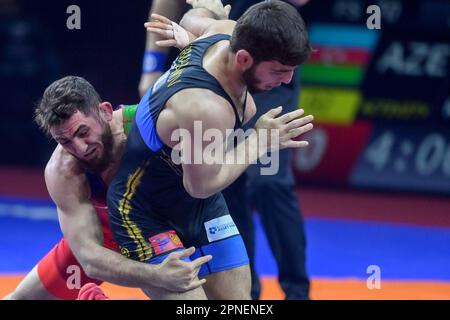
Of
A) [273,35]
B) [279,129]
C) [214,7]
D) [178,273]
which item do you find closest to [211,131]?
[279,129]

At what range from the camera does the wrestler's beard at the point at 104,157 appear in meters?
3.56

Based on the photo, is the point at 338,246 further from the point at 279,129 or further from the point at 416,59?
the point at 279,129

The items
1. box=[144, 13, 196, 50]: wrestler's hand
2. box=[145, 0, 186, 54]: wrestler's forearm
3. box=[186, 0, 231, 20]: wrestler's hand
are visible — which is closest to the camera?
box=[144, 13, 196, 50]: wrestler's hand

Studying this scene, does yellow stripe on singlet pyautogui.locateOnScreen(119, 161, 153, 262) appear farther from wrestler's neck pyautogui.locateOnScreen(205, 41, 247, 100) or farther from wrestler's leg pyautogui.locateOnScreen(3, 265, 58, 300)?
wrestler's leg pyautogui.locateOnScreen(3, 265, 58, 300)

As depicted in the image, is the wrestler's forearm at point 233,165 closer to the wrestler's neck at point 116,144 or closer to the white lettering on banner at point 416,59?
the wrestler's neck at point 116,144

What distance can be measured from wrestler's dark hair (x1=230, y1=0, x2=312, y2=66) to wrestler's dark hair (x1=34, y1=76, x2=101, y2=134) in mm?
618

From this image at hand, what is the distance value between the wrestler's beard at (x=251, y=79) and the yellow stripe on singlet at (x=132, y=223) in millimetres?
541

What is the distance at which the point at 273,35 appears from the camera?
3230mm

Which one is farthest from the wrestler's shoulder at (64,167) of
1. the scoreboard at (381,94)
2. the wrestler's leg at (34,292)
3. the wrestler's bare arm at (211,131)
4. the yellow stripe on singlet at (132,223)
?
the scoreboard at (381,94)

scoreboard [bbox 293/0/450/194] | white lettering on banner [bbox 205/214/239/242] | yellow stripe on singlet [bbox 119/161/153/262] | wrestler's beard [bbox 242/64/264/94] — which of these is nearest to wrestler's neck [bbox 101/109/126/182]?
yellow stripe on singlet [bbox 119/161/153/262]

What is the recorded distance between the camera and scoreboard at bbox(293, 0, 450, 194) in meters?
7.32

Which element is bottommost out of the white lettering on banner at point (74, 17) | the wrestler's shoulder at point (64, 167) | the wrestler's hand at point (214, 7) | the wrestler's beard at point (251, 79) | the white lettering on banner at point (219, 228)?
the white lettering on banner at point (219, 228)

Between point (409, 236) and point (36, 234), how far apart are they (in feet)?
8.41
